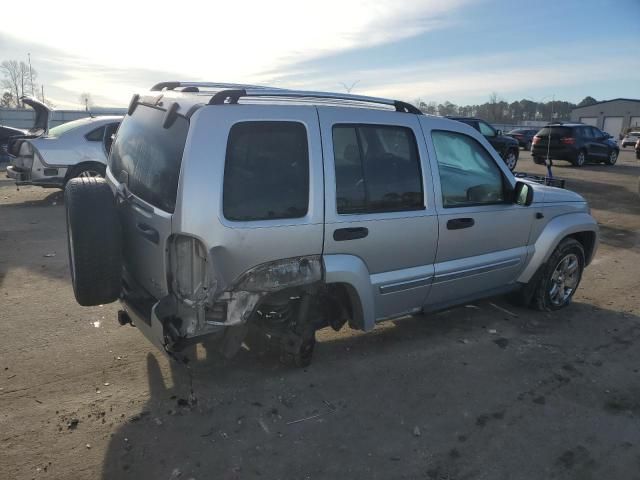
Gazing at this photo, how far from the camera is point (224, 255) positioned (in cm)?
285

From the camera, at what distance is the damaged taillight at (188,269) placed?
9.29 feet

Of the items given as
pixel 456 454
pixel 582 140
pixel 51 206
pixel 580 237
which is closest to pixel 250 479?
pixel 456 454

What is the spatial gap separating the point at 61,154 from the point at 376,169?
7820 mm

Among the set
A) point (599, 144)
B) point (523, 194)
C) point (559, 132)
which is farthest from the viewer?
point (599, 144)

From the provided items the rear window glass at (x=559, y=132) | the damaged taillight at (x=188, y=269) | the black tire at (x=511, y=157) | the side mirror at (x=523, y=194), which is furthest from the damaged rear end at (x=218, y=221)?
the rear window glass at (x=559, y=132)

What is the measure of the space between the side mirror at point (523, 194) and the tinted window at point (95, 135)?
8.15 metres

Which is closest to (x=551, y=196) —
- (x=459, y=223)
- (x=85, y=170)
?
(x=459, y=223)

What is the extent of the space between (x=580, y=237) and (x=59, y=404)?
4966 mm

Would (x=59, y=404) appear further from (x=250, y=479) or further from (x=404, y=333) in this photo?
(x=404, y=333)

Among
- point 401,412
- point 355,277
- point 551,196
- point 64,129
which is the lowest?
point 401,412

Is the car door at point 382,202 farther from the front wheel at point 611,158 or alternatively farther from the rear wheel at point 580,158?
the front wheel at point 611,158

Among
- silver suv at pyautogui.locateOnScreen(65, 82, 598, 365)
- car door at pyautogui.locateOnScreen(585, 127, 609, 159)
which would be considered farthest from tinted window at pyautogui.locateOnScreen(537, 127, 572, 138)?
silver suv at pyautogui.locateOnScreen(65, 82, 598, 365)

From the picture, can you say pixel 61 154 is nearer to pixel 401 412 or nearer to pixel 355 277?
pixel 355 277

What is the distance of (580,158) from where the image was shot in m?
19.9
